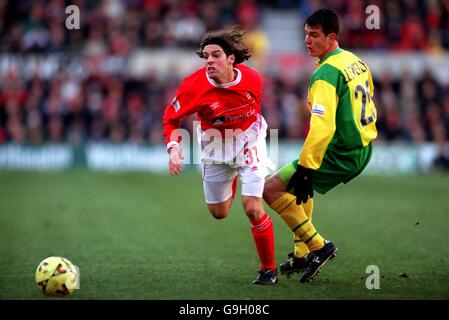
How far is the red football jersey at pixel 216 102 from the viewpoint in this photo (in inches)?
324

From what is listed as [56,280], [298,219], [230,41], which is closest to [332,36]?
[230,41]

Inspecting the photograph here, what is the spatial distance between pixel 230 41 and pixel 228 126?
2.63 ft

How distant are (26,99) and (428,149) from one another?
39.0 ft

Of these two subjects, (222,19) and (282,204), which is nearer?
(282,204)

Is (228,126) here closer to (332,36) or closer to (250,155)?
(250,155)

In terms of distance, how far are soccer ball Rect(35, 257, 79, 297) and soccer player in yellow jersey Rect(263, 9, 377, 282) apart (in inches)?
79.1

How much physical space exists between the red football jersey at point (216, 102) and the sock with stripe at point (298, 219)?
2.67ft

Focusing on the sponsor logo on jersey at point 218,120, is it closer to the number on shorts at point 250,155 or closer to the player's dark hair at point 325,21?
the number on shorts at point 250,155

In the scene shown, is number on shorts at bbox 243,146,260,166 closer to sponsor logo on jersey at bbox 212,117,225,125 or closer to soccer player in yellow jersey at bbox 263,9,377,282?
soccer player in yellow jersey at bbox 263,9,377,282

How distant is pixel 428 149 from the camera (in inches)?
1027

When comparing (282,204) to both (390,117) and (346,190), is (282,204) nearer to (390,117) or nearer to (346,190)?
(346,190)

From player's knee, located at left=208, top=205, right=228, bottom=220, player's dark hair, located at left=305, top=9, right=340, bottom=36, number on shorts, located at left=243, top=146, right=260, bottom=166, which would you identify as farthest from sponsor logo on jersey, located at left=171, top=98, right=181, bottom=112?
player's dark hair, located at left=305, top=9, right=340, bottom=36
